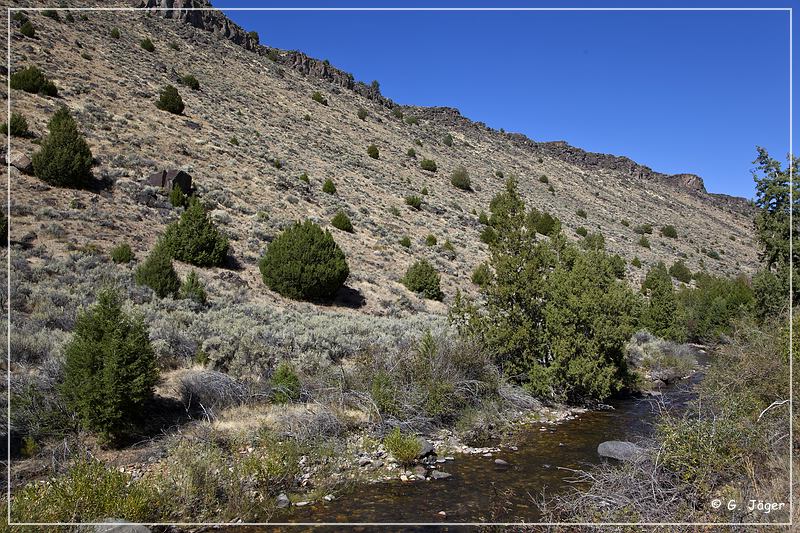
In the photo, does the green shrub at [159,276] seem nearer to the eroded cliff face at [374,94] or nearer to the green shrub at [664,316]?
the green shrub at [664,316]

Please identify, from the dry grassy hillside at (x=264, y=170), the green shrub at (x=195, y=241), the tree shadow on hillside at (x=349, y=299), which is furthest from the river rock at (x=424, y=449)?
the green shrub at (x=195, y=241)

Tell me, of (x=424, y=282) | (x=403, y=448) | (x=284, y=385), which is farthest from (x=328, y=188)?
(x=403, y=448)

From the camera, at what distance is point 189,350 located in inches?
465

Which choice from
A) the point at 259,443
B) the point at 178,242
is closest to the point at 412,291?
the point at 178,242

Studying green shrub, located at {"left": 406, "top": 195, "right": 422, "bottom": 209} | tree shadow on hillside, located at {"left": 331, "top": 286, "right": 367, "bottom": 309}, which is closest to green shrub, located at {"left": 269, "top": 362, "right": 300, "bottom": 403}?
tree shadow on hillside, located at {"left": 331, "top": 286, "right": 367, "bottom": 309}

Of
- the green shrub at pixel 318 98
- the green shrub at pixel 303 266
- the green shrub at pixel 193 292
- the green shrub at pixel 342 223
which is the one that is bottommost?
the green shrub at pixel 193 292

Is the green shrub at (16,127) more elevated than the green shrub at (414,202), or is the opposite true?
the green shrub at (16,127)

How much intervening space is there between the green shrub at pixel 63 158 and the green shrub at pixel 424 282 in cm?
1446

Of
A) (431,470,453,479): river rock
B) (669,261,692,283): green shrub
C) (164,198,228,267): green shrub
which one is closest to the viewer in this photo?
(431,470,453,479): river rock

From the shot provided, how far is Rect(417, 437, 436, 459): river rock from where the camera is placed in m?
9.39

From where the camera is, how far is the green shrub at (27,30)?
30.9 meters

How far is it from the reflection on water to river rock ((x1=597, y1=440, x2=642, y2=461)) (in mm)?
188

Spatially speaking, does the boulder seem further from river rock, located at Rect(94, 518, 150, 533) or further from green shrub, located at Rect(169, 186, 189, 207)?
river rock, located at Rect(94, 518, 150, 533)

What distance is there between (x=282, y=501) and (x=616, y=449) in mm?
6306
